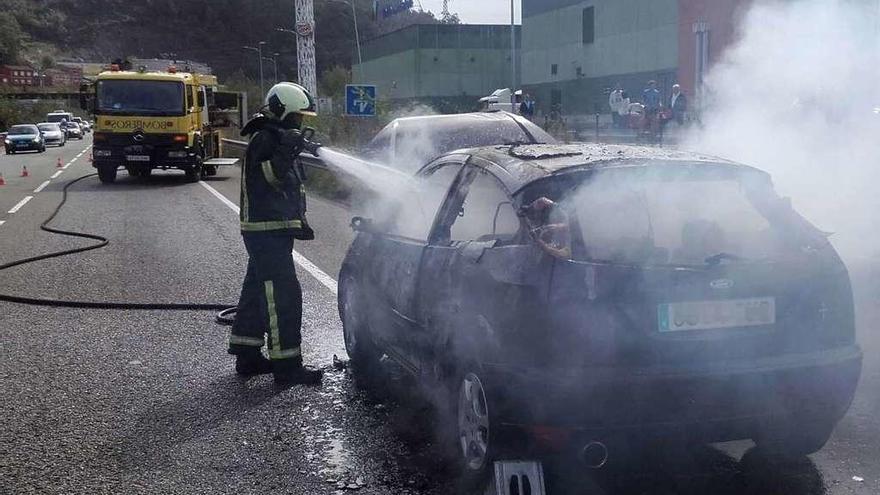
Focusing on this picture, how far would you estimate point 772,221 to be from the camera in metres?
4.11

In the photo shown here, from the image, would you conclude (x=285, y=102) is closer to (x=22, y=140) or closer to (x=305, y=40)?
(x=305, y=40)

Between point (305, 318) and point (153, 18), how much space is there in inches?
6585

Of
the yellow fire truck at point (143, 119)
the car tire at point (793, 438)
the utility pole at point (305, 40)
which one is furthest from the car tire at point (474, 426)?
the utility pole at point (305, 40)

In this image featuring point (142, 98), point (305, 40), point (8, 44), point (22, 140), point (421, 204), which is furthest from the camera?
point (8, 44)

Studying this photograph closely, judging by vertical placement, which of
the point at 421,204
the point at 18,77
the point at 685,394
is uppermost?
the point at 18,77

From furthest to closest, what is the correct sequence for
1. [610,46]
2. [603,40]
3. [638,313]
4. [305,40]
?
1. [603,40]
2. [610,46]
3. [305,40]
4. [638,313]

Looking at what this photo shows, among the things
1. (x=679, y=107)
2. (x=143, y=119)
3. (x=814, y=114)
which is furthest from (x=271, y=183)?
(x=143, y=119)

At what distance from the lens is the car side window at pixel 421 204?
534cm

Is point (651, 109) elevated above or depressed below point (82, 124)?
below

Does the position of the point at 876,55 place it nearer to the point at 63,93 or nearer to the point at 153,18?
the point at 63,93

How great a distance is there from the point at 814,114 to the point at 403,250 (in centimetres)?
669

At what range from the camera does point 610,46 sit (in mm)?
47875

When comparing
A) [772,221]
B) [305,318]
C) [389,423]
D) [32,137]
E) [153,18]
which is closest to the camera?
[772,221]

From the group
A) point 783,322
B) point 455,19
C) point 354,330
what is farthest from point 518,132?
point 455,19
